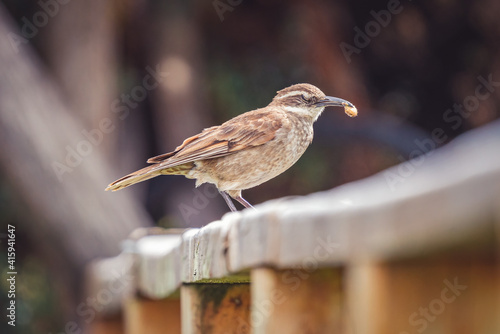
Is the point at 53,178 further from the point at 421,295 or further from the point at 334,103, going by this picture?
the point at 421,295

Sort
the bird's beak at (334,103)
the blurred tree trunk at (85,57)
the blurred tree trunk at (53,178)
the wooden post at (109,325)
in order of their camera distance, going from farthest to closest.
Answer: the blurred tree trunk at (85,57)
the blurred tree trunk at (53,178)
the wooden post at (109,325)
the bird's beak at (334,103)

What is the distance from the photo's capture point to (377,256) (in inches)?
58.6

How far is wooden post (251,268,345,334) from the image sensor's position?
1.85 meters

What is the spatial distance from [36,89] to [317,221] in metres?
5.43

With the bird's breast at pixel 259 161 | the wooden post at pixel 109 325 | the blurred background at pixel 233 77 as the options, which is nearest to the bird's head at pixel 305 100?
the bird's breast at pixel 259 161

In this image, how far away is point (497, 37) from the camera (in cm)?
920

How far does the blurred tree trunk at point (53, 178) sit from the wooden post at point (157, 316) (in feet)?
8.45

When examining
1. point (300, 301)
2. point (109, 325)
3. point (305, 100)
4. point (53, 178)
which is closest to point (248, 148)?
point (305, 100)

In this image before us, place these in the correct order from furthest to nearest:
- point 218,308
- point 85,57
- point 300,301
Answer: point 85,57 < point 218,308 < point 300,301

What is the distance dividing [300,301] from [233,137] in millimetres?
3203

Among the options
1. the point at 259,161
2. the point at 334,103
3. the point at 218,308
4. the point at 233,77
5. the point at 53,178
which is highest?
the point at 233,77

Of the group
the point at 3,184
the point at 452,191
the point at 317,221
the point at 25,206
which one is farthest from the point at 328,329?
the point at 3,184

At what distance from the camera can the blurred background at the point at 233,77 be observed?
7.69 metres

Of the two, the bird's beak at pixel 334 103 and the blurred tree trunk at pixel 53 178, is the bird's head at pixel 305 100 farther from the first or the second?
the blurred tree trunk at pixel 53 178
